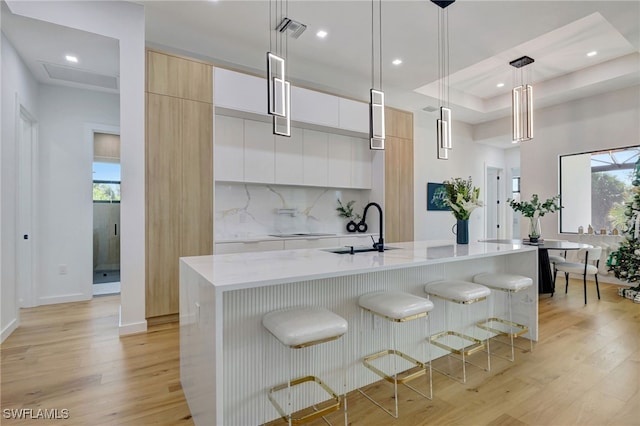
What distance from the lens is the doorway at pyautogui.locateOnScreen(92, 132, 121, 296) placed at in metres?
4.76

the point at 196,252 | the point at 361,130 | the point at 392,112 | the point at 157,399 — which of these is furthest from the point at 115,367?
the point at 392,112

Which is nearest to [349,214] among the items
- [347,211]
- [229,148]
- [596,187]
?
[347,211]

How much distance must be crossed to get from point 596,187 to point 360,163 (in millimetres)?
4248

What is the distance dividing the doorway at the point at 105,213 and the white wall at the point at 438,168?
17.0 ft

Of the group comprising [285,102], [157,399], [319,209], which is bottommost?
[157,399]

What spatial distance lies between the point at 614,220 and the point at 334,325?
6.23 metres

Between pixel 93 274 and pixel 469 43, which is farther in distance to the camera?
pixel 93 274

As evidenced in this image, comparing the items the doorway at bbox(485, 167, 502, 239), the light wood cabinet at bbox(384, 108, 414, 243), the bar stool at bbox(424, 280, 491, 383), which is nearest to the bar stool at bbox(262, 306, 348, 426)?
the bar stool at bbox(424, 280, 491, 383)

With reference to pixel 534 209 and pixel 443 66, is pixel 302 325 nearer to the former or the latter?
pixel 534 209

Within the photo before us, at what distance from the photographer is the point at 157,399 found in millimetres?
2059

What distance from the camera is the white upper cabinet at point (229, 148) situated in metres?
3.96

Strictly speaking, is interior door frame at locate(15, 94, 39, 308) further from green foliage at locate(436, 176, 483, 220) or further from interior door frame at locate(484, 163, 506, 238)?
interior door frame at locate(484, 163, 506, 238)

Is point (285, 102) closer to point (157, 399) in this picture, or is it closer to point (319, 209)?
point (157, 399)

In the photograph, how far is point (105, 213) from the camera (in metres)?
4.92
